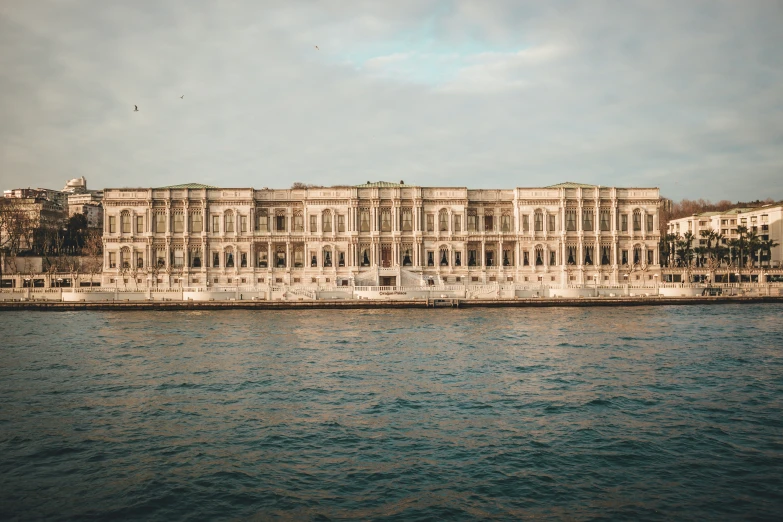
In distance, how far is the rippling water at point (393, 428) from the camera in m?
14.6

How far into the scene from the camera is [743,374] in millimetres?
28094

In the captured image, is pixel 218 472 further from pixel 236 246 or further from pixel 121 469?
pixel 236 246

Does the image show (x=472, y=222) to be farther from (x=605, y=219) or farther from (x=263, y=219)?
(x=263, y=219)

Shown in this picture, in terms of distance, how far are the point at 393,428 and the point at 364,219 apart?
60.3 m

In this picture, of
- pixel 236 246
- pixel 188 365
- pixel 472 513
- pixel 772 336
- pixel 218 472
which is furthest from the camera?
pixel 236 246

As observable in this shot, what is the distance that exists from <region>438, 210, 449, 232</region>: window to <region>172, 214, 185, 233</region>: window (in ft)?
106

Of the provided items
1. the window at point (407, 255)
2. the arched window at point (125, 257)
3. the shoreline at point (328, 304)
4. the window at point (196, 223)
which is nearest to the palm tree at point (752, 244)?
the shoreline at point (328, 304)

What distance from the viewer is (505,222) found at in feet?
266

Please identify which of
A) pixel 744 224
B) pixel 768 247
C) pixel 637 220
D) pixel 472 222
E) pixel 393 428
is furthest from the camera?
pixel 744 224

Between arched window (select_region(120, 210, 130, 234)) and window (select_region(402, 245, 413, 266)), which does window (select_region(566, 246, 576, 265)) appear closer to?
window (select_region(402, 245, 413, 266))

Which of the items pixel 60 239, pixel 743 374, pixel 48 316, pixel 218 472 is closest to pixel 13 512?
pixel 218 472

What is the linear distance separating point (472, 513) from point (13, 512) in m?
10.2

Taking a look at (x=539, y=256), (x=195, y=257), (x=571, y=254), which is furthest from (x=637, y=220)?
(x=195, y=257)

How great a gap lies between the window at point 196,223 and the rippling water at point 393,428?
40621 millimetres
